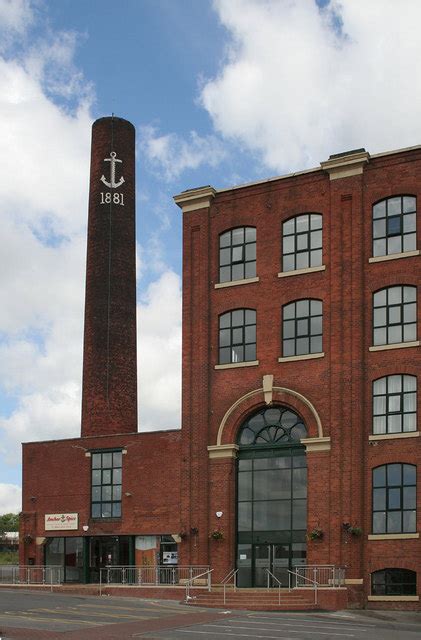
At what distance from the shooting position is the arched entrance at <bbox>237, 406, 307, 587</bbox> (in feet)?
129

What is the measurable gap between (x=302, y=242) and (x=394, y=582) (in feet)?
47.2

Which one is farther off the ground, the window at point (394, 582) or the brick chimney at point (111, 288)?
the brick chimney at point (111, 288)

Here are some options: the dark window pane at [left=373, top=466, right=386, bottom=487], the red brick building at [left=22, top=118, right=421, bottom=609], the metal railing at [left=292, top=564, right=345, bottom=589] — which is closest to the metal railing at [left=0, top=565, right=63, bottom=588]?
the red brick building at [left=22, top=118, right=421, bottom=609]

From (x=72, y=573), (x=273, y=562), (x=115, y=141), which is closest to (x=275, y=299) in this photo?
(x=273, y=562)

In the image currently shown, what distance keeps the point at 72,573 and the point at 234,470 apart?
10017 mm

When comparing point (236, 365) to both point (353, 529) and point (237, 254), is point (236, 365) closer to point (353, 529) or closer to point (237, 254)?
point (237, 254)

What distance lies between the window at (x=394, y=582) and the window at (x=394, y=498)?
5.04 ft

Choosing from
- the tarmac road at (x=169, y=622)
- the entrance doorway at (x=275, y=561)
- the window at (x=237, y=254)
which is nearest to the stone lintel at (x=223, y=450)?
the entrance doorway at (x=275, y=561)

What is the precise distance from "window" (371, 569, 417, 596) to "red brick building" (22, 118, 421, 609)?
0.05 meters

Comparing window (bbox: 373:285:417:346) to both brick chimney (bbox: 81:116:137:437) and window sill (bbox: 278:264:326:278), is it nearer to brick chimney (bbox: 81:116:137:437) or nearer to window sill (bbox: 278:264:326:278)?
window sill (bbox: 278:264:326:278)

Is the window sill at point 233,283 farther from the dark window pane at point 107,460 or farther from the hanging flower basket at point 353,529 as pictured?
the hanging flower basket at point 353,529

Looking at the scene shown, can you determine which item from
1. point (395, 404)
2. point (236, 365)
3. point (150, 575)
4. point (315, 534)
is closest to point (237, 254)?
point (236, 365)

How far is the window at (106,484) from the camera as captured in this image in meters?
44.3

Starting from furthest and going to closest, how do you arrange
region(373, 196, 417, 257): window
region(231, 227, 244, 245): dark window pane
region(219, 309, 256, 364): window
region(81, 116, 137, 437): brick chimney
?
region(81, 116, 137, 437): brick chimney, region(231, 227, 244, 245): dark window pane, region(219, 309, 256, 364): window, region(373, 196, 417, 257): window
